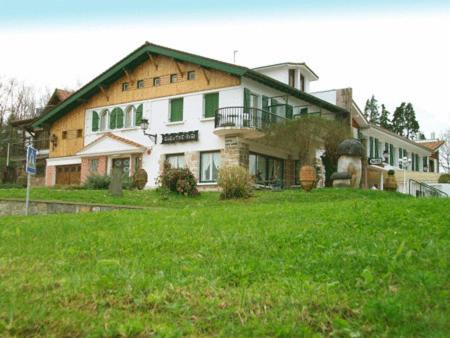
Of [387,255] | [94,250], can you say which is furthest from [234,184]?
[387,255]

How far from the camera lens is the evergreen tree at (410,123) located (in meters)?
69.4

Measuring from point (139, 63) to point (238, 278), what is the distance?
2868 centimetres

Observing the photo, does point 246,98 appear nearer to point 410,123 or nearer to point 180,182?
point 180,182

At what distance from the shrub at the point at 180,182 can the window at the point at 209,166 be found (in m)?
7.48

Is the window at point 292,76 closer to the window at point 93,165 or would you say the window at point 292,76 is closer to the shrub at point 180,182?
the window at point 93,165

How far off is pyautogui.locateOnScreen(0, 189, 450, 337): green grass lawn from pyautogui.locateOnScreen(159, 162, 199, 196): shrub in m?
11.7

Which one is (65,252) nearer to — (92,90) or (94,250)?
(94,250)

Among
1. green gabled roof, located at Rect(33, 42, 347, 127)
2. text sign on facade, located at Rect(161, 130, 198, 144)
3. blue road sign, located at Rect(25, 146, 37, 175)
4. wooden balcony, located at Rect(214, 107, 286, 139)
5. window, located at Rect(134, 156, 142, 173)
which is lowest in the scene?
blue road sign, located at Rect(25, 146, 37, 175)

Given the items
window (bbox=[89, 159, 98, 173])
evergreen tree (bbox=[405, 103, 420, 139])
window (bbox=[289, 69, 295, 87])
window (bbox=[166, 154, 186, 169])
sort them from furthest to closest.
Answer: evergreen tree (bbox=[405, 103, 420, 139]) < window (bbox=[289, 69, 295, 87]) < window (bbox=[89, 159, 98, 173]) < window (bbox=[166, 154, 186, 169])

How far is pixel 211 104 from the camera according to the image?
1158 inches

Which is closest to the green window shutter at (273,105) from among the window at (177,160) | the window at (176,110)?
the window at (176,110)

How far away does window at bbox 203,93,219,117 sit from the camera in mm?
29172

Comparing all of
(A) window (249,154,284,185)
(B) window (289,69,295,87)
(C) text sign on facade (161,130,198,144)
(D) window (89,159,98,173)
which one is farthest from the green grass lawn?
(B) window (289,69,295,87)

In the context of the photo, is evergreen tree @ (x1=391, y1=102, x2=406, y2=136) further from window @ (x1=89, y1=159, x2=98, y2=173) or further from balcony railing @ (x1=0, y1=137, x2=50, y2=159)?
window @ (x1=89, y1=159, x2=98, y2=173)
